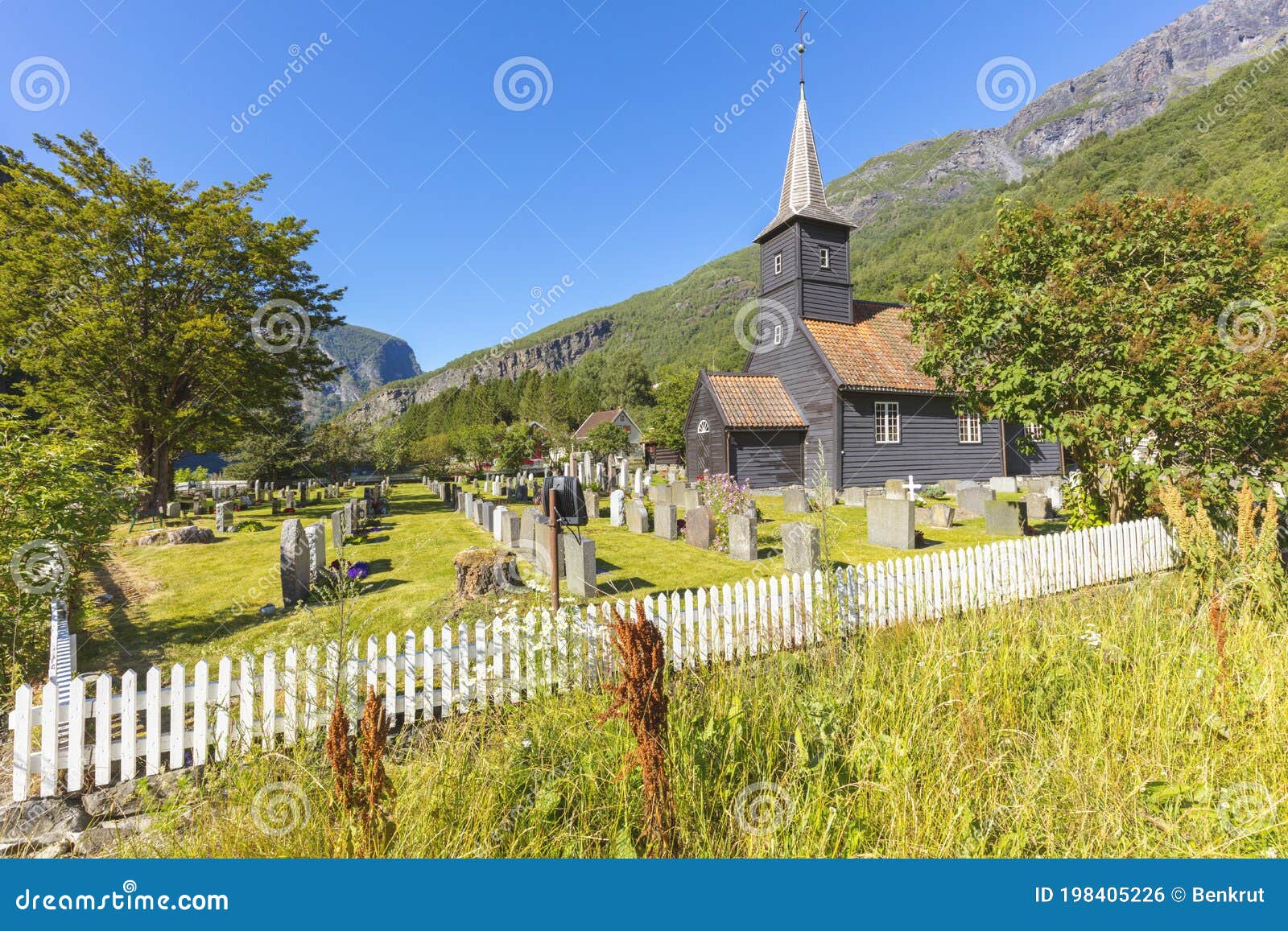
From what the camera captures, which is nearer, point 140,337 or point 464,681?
point 464,681

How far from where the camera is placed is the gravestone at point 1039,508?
14.8 m

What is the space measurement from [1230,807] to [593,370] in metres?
103

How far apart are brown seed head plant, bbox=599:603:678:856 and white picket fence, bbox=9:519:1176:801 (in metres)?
0.43

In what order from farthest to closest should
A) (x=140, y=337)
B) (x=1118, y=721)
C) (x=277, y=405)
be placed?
(x=277, y=405), (x=140, y=337), (x=1118, y=721)

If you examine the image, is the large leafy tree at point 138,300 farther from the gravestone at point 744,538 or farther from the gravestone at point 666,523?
the gravestone at point 744,538

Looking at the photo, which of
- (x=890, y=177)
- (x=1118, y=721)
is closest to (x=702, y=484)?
(x=1118, y=721)

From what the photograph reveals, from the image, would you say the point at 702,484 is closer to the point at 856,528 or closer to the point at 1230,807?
the point at 856,528

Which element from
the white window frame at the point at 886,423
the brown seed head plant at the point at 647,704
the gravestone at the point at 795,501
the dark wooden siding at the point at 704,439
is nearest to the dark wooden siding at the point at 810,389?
the white window frame at the point at 886,423

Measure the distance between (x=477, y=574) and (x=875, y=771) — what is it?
6.42 metres

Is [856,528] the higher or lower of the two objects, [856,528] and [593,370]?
the lower

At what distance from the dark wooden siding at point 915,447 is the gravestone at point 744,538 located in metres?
11.4

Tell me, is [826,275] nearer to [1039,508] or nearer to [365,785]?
[1039,508]

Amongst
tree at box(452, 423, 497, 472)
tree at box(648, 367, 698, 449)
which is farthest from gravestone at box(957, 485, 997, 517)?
tree at box(452, 423, 497, 472)

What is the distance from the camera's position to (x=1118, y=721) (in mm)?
3449
